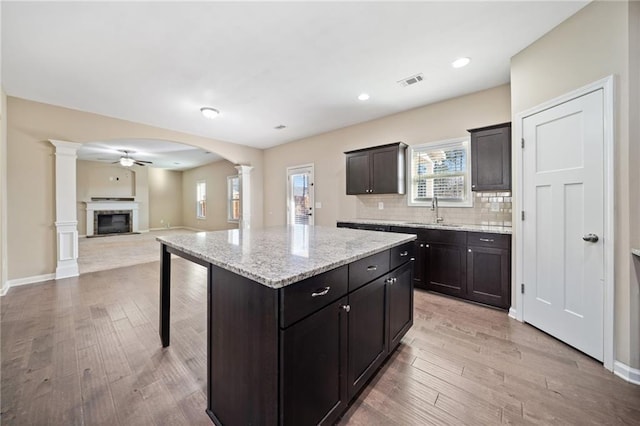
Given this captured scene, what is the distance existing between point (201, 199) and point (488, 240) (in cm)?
1014

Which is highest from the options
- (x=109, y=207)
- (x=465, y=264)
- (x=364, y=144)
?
(x=364, y=144)

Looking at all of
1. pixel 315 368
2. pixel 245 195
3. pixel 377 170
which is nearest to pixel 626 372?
pixel 315 368

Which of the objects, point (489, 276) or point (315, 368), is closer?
point (315, 368)

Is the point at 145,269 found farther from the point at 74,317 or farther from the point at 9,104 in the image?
the point at 9,104

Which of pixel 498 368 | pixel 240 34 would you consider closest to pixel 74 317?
pixel 240 34

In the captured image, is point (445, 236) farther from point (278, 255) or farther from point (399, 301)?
point (278, 255)

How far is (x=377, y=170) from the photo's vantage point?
415 cm

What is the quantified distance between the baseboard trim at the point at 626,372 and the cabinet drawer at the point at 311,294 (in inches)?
82.3

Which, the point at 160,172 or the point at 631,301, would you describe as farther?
the point at 160,172

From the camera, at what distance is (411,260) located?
2150 millimetres

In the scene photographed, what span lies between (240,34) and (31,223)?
4281mm

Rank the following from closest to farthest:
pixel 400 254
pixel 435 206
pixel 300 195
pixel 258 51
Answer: pixel 400 254 < pixel 258 51 < pixel 435 206 < pixel 300 195

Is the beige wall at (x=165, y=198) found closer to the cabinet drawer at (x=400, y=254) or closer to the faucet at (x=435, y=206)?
the faucet at (x=435, y=206)

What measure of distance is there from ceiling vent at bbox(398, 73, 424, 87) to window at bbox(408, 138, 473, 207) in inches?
40.1
